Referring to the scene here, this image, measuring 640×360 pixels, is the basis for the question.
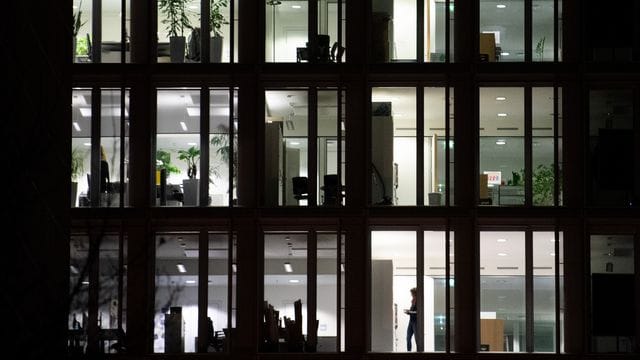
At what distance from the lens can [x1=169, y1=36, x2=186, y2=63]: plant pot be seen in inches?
1008

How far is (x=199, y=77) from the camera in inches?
1000

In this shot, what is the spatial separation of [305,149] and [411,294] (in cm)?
350

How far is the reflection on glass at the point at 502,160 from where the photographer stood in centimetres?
2534

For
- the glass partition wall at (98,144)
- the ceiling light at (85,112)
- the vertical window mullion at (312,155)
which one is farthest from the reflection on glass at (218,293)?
the ceiling light at (85,112)

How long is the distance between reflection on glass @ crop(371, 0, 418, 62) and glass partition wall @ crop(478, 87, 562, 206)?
1.71m

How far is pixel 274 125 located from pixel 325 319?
3925 millimetres

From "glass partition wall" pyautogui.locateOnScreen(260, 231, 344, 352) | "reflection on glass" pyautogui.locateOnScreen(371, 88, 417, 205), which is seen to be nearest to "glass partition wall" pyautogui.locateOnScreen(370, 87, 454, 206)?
"reflection on glass" pyautogui.locateOnScreen(371, 88, 417, 205)

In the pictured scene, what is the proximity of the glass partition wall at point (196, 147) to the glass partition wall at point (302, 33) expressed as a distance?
4.31 feet

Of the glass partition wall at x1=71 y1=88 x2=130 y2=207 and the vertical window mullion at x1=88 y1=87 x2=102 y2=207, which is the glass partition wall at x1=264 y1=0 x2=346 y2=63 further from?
the vertical window mullion at x1=88 y1=87 x2=102 y2=207

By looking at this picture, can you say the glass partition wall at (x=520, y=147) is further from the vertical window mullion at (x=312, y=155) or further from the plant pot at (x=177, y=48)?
the plant pot at (x=177, y=48)

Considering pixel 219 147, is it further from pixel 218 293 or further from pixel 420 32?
pixel 420 32

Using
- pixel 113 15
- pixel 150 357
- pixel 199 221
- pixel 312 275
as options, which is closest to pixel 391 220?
pixel 312 275

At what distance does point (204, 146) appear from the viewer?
25.5 meters

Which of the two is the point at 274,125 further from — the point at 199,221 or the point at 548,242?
the point at 548,242
